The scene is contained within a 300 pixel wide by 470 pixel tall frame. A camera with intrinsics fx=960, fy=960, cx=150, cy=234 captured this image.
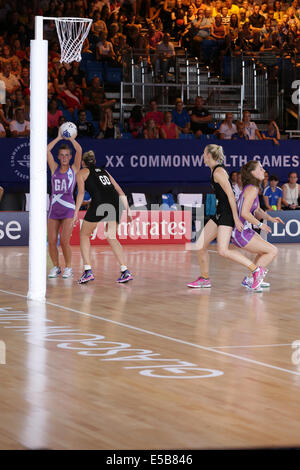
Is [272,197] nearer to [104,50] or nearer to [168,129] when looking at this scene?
[168,129]

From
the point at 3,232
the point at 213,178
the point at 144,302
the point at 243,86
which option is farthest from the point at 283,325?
the point at 243,86

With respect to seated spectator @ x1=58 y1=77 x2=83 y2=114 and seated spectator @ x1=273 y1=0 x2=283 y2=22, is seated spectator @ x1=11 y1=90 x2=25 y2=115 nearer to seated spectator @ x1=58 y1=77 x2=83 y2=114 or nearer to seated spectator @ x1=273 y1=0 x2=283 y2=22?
seated spectator @ x1=58 y1=77 x2=83 y2=114

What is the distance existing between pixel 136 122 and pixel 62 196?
8197mm

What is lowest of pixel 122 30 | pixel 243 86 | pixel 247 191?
pixel 247 191

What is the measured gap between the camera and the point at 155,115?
23.2 meters

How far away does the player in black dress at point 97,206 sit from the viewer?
14539 mm

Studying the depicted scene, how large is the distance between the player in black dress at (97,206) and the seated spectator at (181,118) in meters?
8.86

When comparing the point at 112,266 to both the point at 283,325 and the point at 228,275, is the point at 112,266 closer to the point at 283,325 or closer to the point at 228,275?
the point at 228,275

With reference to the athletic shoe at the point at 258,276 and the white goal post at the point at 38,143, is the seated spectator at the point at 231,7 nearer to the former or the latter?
the athletic shoe at the point at 258,276

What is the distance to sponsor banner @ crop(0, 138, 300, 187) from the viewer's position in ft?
70.5

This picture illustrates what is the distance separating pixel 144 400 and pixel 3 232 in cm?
1387

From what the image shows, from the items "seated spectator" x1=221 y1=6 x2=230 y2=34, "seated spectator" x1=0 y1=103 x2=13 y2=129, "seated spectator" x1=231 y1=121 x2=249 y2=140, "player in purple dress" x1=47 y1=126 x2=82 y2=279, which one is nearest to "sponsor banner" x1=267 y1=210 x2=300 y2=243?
"seated spectator" x1=231 y1=121 x2=249 y2=140

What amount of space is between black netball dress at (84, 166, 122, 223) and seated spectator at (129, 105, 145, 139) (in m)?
8.14
